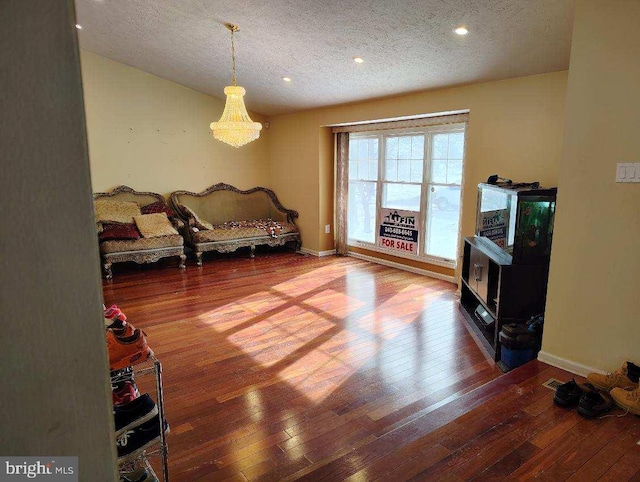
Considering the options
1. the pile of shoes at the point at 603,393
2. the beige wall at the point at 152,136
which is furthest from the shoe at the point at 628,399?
the beige wall at the point at 152,136

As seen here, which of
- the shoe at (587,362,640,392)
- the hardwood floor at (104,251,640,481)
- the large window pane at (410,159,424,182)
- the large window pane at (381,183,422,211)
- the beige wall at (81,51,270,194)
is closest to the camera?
the hardwood floor at (104,251,640,481)

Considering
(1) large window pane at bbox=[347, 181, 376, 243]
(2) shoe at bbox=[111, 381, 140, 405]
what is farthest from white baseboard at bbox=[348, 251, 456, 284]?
(2) shoe at bbox=[111, 381, 140, 405]

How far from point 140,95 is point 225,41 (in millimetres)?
2431

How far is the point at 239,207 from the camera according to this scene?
706 cm

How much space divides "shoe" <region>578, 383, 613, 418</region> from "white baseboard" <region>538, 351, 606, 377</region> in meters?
0.31

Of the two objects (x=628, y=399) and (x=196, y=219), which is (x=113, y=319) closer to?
(x=628, y=399)

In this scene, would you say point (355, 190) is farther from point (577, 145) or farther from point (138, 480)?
point (138, 480)

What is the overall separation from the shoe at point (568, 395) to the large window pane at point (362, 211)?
4133 mm

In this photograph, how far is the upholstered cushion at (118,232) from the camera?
529cm

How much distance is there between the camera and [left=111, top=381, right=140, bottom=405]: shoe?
1557 millimetres

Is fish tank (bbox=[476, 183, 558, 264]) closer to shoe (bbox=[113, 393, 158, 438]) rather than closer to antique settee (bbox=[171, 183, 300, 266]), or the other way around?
shoe (bbox=[113, 393, 158, 438])

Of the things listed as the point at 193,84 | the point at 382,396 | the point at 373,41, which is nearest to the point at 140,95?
the point at 193,84

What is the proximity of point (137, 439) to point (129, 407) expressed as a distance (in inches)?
4.5
